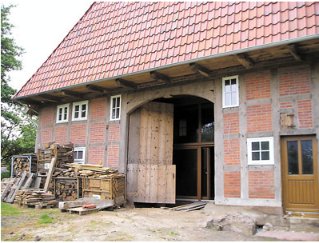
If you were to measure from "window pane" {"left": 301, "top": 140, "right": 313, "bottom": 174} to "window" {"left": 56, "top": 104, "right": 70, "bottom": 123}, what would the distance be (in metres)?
8.99

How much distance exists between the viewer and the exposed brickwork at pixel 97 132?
12.5 m

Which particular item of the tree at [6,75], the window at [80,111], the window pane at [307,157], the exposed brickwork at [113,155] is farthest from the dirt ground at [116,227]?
the tree at [6,75]

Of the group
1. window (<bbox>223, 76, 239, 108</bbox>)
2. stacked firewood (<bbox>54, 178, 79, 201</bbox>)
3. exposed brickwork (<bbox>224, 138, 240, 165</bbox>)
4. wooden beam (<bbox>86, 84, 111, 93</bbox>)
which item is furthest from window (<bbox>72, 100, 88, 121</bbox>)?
exposed brickwork (<bbox>224, 138, 240, 165</bbox>)

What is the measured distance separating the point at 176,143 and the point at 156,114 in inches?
70.4

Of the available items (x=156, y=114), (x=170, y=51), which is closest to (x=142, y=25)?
(x=170, y=51)

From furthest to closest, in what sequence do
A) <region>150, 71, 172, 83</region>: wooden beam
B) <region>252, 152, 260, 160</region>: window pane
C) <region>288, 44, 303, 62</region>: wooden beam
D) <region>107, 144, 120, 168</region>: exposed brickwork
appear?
1. <region>107, 144, 120, 168</region>: exposed brickwork
2. <region>150, 71, 172, 83</region>: wooden beam
3. <region>252, 152, 260, 160</region>: window pane
4. <region>288, 44, 303, 62</region>: wooden beam

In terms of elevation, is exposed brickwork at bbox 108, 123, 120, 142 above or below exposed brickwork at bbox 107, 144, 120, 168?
above

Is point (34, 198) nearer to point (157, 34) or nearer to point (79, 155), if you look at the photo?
point (79, 155)

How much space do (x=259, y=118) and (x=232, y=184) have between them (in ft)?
6.31

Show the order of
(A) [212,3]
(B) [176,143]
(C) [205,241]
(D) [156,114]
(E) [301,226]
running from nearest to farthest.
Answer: (C) [205,241] → (E) [301,226] → (A) [212,3] → (D) [156,114] → (B) [176,143]

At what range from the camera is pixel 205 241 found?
256 inches

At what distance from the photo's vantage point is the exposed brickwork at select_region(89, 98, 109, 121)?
12609 millimetres

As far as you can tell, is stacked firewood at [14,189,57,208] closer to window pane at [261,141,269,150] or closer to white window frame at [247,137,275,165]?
white window frame at [247,137,275,165]

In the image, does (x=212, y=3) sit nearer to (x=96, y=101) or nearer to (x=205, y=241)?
(x=96, y=101)
